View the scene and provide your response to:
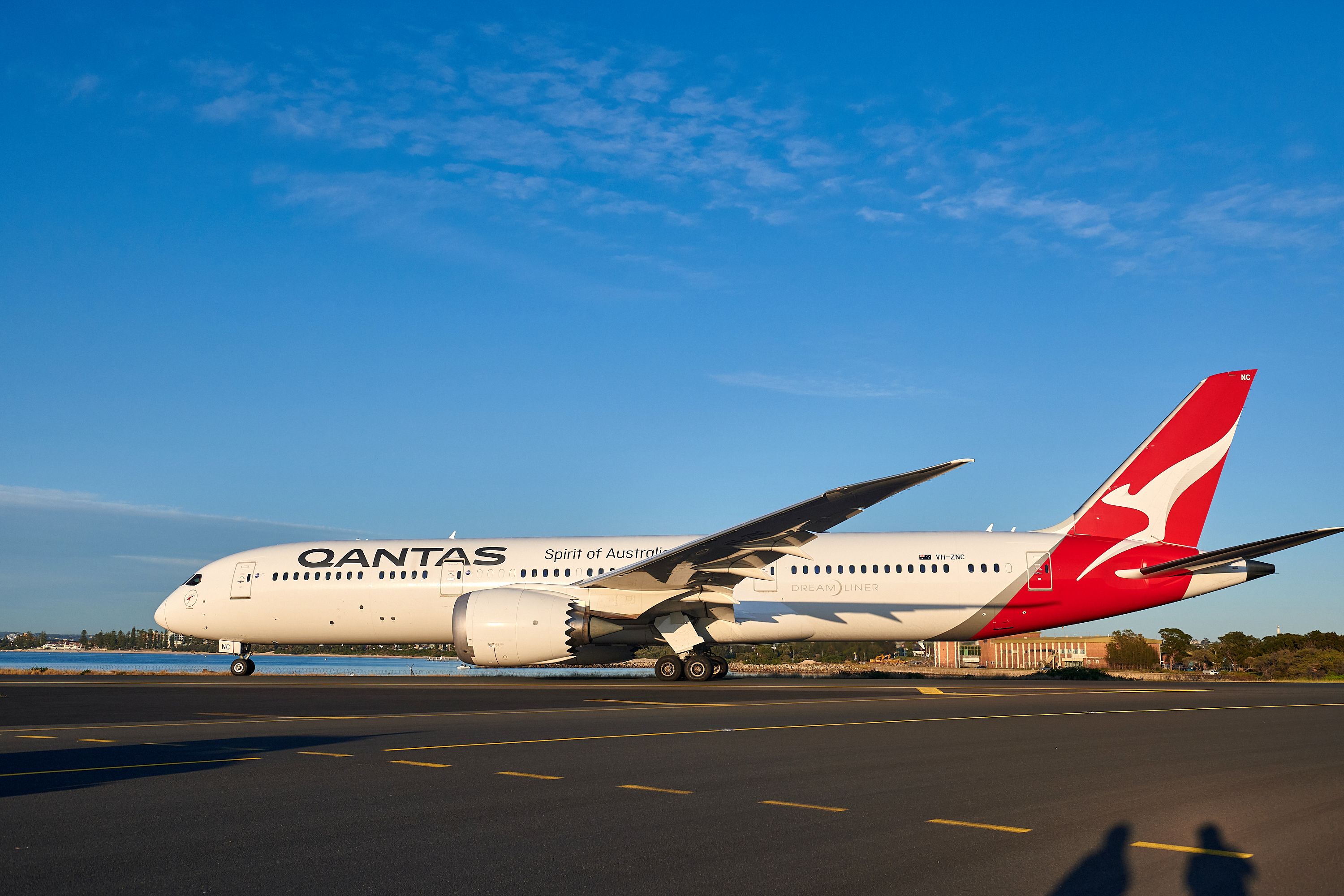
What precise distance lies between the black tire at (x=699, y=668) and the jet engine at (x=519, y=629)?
8.18 feet

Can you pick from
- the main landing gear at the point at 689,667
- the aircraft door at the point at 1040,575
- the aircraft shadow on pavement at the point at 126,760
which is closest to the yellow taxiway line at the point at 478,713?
the aircraft shadow on pavement at the point at 126,760

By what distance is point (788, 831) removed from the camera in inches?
219

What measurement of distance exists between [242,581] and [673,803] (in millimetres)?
24936

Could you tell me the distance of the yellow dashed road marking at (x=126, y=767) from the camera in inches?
304

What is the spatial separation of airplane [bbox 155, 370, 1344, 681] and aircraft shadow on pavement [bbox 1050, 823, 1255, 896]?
1405cm

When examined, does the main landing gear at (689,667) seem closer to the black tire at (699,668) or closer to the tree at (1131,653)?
the black tire at (699,668)

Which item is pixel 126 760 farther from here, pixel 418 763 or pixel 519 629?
pixel 519 629

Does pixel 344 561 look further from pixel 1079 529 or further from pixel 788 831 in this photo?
pixel 788 831

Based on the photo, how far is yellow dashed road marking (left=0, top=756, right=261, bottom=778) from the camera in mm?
7727

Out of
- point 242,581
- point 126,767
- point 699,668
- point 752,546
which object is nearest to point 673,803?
point 126,767

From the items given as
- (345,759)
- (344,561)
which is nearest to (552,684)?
(344,561)

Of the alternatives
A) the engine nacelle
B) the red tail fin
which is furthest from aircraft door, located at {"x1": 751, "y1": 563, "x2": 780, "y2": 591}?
the red tail fin

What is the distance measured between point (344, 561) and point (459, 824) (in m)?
23.3

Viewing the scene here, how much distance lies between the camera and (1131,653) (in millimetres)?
70750
